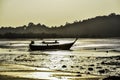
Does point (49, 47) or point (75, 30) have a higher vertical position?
point (75, 30)

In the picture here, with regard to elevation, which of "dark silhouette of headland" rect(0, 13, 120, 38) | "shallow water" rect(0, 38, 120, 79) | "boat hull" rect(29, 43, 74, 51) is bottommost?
"shallow water" rect(0, 38, 120, 79)

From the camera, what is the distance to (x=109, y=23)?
7.54 metres

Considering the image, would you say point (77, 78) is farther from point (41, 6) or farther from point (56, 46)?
point (56, 46)

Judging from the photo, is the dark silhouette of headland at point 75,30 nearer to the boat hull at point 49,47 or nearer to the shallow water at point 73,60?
the shallow water at point 73,60

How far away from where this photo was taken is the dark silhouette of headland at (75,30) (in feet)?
25.0

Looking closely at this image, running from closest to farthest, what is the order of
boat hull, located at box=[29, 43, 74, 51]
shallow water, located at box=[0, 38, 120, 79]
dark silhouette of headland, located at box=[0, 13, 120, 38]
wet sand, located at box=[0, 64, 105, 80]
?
1. wet sand, located at box=[0, 64, 105, 80]
2. dark silhouette of headland, located at box=[0, 13, 120, 38]
3. shallow water, located at box=[0, 38, 120, 79]
4. boat hull, located at box=[29, 43, 74, 51]

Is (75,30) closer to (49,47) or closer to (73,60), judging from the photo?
(73,60)

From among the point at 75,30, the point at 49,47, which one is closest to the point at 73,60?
the point at 75,30

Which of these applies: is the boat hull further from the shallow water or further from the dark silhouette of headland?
the dark silhouette of headland

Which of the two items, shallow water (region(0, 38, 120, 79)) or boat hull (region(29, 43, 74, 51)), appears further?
boat hull (region(29, 43, 74, 51))

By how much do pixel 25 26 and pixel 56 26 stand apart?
3.16ft

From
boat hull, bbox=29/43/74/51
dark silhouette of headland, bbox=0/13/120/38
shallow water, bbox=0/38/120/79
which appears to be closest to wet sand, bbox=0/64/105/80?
shallow water, bbox=0/38/120/79

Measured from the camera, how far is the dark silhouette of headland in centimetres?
762

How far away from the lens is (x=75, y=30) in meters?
8.20
